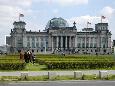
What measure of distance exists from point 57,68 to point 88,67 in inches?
151

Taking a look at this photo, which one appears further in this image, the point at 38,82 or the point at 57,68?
the point at 57,68

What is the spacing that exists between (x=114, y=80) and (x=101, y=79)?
3.42ft

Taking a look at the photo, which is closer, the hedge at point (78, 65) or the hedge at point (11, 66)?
the hedge at point (11, 66)

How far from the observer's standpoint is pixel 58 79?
28484 mm

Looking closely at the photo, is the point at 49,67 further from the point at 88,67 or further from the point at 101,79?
the point at 101,79

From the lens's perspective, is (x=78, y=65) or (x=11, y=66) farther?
(x=78, y=65)

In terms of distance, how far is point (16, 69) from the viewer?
127ft

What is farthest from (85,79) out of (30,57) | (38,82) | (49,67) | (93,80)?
(30,57)

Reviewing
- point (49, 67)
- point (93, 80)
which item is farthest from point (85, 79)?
point (49, 67)

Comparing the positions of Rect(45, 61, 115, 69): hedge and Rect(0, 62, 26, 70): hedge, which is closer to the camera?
Rect(0, 62, 26, 70): hedge

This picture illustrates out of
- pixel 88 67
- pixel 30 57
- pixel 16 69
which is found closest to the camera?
pixel 16 69

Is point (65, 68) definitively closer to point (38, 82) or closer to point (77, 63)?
point (77, 63)

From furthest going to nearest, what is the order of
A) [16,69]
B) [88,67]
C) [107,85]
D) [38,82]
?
[88,67], [16,69], [38,82], [107,85]

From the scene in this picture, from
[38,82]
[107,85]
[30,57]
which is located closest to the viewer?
[107,85]
